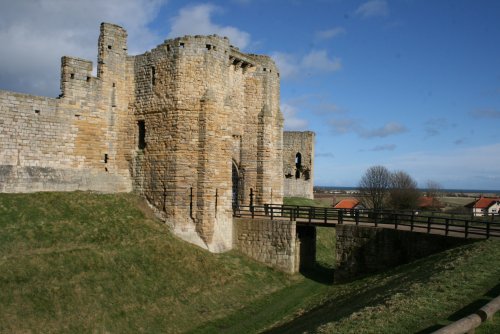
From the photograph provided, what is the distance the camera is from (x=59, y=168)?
21062mm

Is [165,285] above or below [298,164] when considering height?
below

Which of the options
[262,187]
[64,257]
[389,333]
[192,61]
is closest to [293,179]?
[262,187]

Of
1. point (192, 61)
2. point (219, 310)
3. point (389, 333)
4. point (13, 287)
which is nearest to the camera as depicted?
point (389, 333)

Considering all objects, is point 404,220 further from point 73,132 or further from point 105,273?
point 73,132

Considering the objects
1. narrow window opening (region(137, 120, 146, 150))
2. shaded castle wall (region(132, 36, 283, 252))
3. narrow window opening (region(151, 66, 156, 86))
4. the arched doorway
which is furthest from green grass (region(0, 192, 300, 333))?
the arched doorway

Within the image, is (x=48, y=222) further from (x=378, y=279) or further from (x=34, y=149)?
(x=378, y=279)

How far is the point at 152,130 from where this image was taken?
23.4 m

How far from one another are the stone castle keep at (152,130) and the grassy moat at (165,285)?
126 centimetres

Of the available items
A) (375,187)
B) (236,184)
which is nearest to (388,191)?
(375,187)

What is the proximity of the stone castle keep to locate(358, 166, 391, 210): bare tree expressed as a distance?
3267 centimetres

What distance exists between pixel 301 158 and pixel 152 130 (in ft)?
85.4

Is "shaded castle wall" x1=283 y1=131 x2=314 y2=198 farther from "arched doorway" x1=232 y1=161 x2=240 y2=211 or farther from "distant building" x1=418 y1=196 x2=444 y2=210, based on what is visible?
"arched doorway" x1=232 y1=161 x2=240 y2=211

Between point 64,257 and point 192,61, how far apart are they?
11.0 m

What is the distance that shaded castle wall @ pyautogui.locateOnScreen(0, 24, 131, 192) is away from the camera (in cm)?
1958
